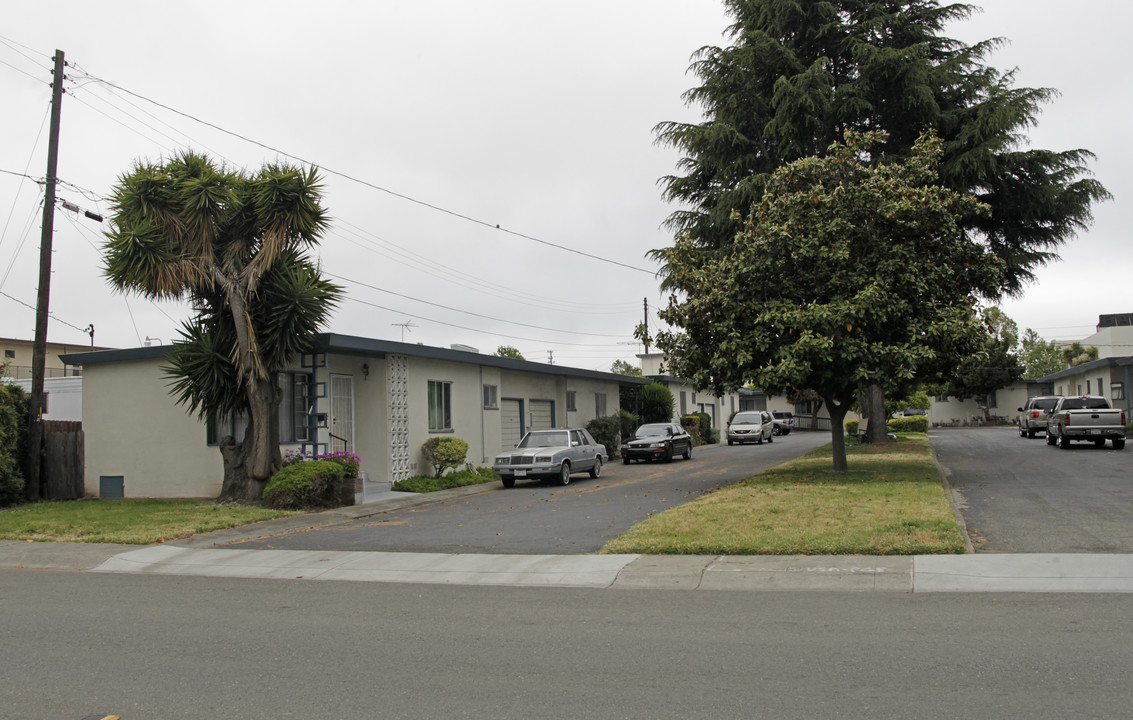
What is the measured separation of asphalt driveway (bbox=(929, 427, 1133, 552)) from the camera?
10.4 m

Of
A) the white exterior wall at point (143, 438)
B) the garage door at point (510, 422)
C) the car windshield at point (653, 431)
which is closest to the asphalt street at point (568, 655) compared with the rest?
the white exterior wall at point (143, 438)

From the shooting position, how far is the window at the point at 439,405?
75.1 feet

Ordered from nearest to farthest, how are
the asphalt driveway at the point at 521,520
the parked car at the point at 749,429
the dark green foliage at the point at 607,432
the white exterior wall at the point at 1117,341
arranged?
the asphalt driveway at the point at 521,520
the dark green foliage at the point at 607,432
the parked car at the point at 749,429
the white exterior wall at the point at 1117,341

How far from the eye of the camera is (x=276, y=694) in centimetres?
540

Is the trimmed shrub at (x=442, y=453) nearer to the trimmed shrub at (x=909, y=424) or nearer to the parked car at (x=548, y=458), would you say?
the parked car at (x=548, y=458)

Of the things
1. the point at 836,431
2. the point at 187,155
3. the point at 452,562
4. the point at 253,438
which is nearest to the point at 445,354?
the point at 253,438

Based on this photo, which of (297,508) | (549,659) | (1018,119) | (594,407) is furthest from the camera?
(594,407)

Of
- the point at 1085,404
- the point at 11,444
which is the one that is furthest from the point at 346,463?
the point at 1085,404

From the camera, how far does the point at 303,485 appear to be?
54.1ft

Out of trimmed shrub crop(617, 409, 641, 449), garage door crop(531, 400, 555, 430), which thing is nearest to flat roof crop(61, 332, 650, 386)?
garage door crop(531, 400, 555, 430)

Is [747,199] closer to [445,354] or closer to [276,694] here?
[445,354]

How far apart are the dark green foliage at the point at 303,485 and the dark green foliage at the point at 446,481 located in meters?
3.55

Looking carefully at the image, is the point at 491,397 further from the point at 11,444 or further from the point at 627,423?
the point at 11,444

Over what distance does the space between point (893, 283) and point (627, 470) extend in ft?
38.3
